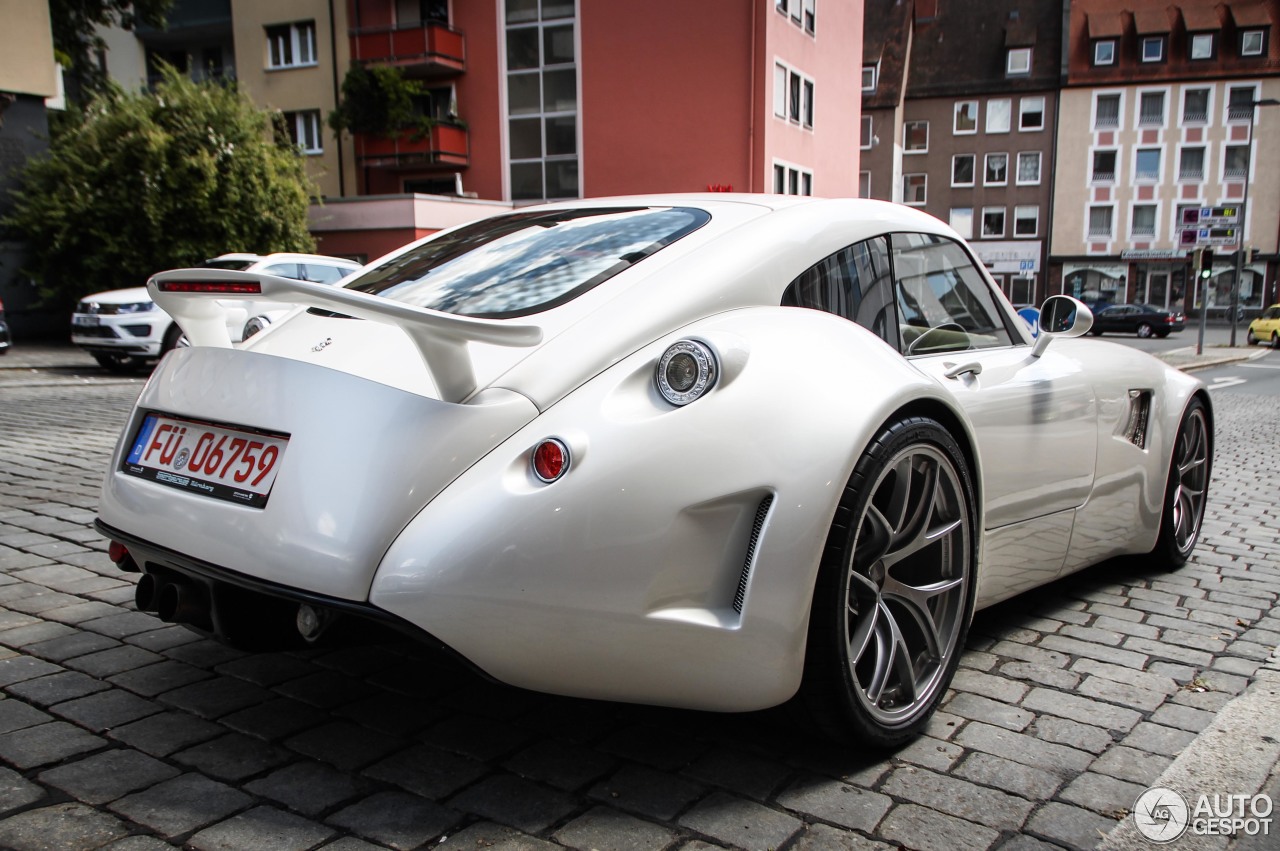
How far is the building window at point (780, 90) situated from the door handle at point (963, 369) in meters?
27.4

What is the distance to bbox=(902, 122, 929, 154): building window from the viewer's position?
180ft

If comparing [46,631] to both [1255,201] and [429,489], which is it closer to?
[429,489]

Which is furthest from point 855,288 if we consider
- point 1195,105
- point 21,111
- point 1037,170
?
point 1195,105

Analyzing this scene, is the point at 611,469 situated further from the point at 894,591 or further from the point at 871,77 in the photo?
the point at 871,77

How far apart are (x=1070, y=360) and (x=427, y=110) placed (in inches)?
1263

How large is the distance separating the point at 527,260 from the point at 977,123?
56316 mm

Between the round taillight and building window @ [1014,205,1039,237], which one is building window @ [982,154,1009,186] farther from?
the round taillight

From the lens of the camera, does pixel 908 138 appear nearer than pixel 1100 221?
No

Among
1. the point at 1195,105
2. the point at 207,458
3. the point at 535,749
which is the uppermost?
the point at 1195,105

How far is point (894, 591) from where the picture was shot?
101 inches

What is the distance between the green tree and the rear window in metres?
17.1

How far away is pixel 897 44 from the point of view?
1997 inches

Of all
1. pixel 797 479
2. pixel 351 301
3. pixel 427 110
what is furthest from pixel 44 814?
pixel 427 110

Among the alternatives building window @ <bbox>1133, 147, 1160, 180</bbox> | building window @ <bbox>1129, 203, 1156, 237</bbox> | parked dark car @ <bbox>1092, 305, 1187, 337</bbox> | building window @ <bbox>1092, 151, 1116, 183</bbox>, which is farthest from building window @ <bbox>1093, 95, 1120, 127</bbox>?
parked dark car @ <bbox>1092, 305, 1187, 337</bbox>
